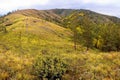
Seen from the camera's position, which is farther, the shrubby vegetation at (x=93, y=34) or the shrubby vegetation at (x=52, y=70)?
the shrubby vegetation at (x=93, y=34)

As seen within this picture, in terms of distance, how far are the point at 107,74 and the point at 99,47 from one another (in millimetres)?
88380

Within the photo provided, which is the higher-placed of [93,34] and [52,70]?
[52,70]

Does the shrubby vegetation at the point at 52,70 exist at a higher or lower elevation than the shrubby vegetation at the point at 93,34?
higher

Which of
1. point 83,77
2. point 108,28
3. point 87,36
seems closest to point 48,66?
point 83,77

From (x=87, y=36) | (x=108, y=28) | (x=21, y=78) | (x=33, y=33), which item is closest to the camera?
(x=21, y=78)

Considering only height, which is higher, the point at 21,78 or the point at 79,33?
the point at 21,78

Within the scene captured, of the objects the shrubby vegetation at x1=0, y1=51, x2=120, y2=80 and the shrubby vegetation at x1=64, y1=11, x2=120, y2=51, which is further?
the shrubby vegetation at x1=64, y1=11, x2=120, y2=51

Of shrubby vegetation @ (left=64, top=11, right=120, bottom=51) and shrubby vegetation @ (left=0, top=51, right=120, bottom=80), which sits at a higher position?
shrubby vegetation @ (left=0, top=51, right=120, bottom=80)

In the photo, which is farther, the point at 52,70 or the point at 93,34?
the point at 93,34

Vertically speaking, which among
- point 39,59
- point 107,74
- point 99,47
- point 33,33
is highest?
point 39,59

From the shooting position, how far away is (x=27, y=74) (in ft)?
42.6

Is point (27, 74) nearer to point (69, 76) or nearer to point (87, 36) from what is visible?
point (69, 76)

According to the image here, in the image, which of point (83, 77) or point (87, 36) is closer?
point (83, 77)

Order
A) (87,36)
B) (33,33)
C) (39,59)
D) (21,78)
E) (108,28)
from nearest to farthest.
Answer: (21,78) → (39,59) → (87,36) → (108,28) → (33,33)
